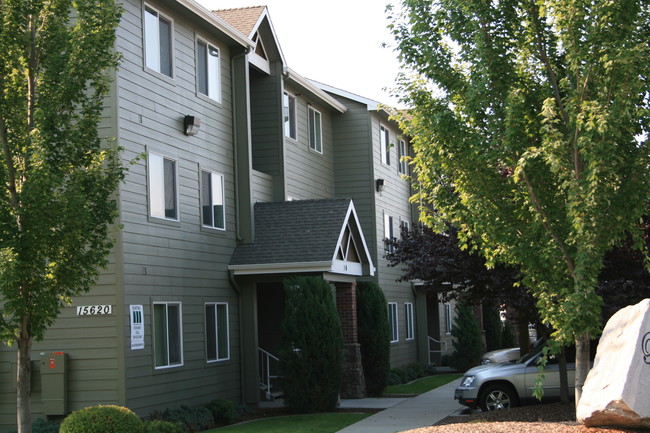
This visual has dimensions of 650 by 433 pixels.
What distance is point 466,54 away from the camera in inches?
453

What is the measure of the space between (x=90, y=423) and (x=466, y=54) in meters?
7.17

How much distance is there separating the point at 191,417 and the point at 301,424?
2.06 metres

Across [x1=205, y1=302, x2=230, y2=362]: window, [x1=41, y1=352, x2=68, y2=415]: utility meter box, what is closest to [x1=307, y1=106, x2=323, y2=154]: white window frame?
[x1=205, y1=302, x2=230, y2=362]: window

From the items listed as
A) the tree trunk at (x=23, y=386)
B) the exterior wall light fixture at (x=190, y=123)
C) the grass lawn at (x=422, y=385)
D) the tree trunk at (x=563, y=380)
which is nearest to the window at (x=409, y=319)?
the grass lawn at (x=422, y=385)

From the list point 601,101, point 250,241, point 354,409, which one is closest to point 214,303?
point 250,241

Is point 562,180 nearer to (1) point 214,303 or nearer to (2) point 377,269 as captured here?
(1) point 214,303

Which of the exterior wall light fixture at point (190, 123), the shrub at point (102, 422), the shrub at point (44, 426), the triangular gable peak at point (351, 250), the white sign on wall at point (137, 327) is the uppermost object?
the exterior wall light fixture at point (190, 123)

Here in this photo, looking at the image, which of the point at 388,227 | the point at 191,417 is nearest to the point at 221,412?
the point at 191,417

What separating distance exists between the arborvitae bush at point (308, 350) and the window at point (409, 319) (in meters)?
13.2

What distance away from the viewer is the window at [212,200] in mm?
18531

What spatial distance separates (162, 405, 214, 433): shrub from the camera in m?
15.6

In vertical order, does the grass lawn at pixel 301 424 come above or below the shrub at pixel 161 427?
below

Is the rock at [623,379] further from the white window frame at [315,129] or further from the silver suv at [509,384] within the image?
the white window frame at [315,129]

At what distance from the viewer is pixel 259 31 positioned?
71.1 feet
